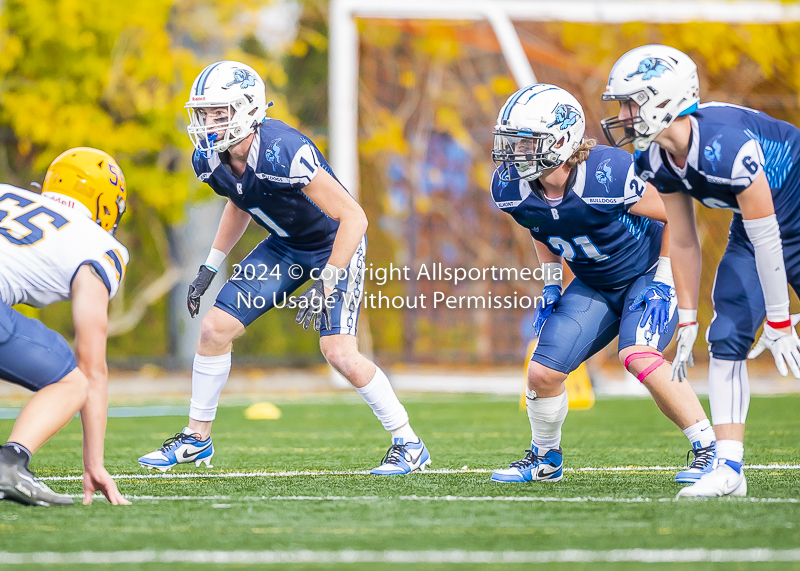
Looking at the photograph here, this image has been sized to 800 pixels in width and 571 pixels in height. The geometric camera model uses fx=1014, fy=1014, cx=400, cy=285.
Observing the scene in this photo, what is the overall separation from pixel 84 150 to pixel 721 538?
274 cm

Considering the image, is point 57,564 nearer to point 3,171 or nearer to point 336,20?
point 336,20

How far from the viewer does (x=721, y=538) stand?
2998 mm

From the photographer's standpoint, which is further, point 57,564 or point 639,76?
point 639,76

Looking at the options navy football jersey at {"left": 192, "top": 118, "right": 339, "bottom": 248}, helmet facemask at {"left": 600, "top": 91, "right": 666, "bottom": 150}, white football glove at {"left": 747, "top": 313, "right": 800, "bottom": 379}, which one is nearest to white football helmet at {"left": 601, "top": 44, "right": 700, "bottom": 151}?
helmet facemask at {"left": 600, "top": 91, "right": 666, "bottom": 150}

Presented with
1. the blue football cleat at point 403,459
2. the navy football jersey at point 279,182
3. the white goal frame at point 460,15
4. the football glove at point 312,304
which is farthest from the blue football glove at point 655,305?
the white goal frame at point 460,15

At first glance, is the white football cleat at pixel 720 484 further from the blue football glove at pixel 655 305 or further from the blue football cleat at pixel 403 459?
the blue football cleat at pixel 403 459

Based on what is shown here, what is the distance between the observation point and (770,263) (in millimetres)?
3572

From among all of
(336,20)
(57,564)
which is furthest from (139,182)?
(57,564)

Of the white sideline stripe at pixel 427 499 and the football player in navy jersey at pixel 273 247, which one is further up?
the football player in navy jersey at pixel 273 247

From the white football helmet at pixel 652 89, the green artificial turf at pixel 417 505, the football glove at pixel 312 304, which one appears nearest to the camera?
the green artificial turf at pixel 417 505

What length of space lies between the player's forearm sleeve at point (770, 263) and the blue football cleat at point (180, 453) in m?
2.69

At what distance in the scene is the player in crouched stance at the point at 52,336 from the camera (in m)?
3.47

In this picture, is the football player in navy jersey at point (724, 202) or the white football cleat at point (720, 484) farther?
the white football cleat at point (720, 484)

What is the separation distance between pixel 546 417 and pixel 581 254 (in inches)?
28.5
